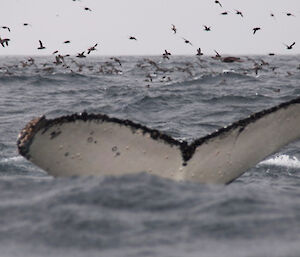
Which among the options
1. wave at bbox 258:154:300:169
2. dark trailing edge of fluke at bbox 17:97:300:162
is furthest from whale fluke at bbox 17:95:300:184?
wave at bbox 258:154:300:169

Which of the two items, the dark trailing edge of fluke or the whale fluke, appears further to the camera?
the whale fluke

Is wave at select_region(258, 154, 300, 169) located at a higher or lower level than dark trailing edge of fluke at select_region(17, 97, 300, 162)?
lower

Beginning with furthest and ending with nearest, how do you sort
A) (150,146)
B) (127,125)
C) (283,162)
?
(283,162)
(150,146)
(127,125)

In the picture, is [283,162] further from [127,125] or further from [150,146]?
[127,125]

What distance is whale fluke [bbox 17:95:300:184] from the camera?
5215 mm

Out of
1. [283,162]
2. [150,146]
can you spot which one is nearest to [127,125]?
[150,146]

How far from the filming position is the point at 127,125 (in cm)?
537

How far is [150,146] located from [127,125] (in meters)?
0.35

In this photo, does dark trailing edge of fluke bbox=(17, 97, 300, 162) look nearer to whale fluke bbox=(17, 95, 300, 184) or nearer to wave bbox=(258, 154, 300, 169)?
whale fluke bbox=(17, 95, 300, 184)

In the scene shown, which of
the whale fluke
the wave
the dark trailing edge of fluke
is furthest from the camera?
the wave

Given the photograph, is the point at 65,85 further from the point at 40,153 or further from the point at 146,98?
the point at 40,153

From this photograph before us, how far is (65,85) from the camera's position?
32.9 m

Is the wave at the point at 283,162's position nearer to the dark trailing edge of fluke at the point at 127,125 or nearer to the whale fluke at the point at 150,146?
the whale fluke at the point at 150,146

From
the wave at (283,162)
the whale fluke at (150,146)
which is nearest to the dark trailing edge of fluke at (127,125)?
the whale fluke at (150,146)
